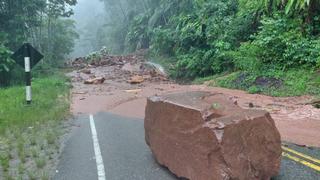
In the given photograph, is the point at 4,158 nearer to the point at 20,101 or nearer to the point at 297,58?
the point at 20,101

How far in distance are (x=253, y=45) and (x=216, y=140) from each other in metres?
13.6

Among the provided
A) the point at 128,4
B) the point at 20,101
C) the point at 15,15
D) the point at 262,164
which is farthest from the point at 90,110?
the point at 128,4

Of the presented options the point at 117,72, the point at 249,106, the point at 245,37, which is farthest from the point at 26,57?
the point at 117,72

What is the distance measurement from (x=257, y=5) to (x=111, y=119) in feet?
34.9

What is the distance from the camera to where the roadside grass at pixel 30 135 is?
7.24 m

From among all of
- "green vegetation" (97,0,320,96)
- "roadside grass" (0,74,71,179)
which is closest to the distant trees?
"green vegetation" (97,0,320,96)

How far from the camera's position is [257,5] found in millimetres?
20109

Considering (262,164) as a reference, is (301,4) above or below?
above

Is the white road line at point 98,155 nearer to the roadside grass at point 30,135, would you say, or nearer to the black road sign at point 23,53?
the roadside grass at point 30,135

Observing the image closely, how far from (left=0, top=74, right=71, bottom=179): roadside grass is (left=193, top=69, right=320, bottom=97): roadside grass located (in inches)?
254

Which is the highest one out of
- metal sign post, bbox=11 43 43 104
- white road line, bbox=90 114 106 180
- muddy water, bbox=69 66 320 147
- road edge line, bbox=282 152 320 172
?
metal sign post, bbox=11 43 43 104

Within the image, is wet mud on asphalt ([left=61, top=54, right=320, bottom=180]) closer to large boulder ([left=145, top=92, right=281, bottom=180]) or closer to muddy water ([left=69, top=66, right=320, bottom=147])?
muddy water ([left=69, top=66, right=320, bottom=147])

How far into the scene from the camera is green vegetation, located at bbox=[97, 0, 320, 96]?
1599 centimetres

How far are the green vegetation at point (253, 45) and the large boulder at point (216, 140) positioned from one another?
27.1 feet
